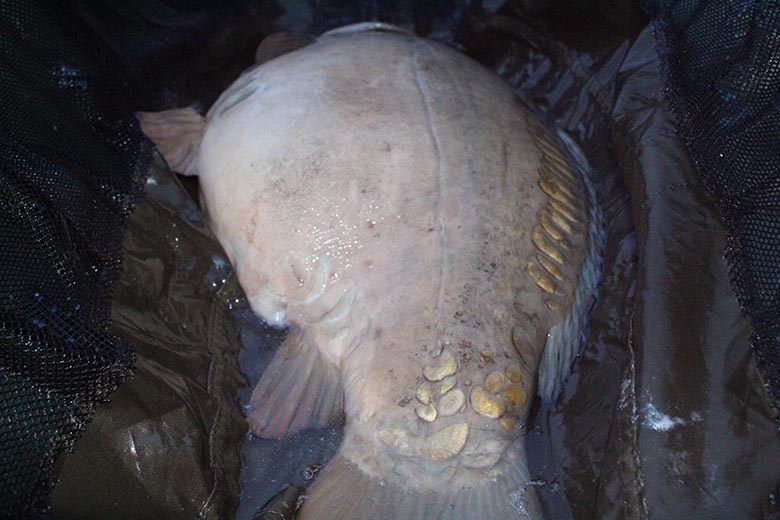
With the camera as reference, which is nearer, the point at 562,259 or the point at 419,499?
the point at 419,499

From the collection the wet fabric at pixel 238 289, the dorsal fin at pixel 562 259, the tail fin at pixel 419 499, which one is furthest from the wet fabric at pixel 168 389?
the dorsal fin at pixel 562 259

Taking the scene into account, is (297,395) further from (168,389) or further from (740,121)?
(740,121)

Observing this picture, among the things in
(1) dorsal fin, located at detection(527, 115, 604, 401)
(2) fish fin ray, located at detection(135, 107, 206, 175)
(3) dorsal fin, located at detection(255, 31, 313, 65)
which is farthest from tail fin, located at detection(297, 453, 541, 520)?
(3) dorsal fin, located at detection(255, 31, 313, 65)

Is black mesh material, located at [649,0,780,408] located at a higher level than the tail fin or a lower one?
higher

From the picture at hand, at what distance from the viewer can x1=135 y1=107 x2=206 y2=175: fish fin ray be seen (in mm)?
2275

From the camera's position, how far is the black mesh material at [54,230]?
1432 mm

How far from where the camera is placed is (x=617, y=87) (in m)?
2.29

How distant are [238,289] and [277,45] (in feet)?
2.98

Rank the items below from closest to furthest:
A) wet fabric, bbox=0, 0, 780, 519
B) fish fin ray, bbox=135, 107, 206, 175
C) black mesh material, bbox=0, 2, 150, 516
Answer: black mesh material, bbox=0, 2, 150, 516 < wet fabric, bbox=0, 0, 780, 519 < fish fin ray, bbox=135, 107, 206, 175

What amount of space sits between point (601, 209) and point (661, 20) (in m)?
0.61

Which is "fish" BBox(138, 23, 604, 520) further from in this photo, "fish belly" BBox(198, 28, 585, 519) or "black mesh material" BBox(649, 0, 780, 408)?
"black mesh material" BBox(649, 0, 780, 408)

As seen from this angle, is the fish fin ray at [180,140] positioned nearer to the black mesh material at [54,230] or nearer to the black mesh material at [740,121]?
the black mesh material at [54,230]

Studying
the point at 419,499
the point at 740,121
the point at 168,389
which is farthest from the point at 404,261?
the point at 740,121

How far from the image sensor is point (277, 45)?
2480mm
